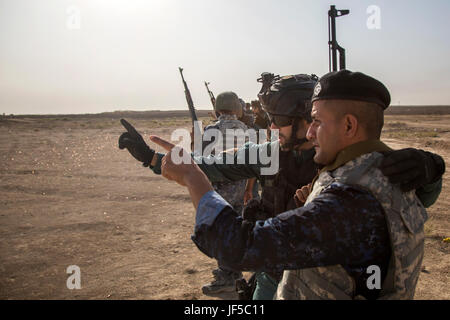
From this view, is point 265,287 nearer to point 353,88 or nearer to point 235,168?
point 235,168

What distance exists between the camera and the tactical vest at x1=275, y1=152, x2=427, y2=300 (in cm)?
136

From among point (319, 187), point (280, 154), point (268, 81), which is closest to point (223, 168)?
point (280, 154)

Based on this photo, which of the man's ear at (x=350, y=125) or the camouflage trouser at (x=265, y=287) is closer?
the man's ear at (x=350, y=125)

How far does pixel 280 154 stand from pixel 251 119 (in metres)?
5.01

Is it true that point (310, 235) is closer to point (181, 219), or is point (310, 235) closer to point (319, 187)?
point (319, 187)

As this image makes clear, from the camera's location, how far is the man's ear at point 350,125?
151cm

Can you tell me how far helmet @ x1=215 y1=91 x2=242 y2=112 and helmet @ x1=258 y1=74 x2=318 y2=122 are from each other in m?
2.91

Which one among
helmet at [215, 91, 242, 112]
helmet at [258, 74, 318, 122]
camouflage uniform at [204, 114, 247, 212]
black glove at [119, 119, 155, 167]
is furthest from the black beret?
helmet at [215, 91, 242, 112]

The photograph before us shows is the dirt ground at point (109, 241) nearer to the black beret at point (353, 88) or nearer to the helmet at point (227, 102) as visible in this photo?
the helmet at point (227, 102)

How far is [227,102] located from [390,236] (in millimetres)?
4411

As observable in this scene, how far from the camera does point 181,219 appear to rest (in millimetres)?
7582

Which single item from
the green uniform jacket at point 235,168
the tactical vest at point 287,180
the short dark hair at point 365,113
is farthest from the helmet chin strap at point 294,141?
the short dark hair at point 365,113

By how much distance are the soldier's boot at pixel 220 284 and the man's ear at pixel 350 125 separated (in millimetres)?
3643

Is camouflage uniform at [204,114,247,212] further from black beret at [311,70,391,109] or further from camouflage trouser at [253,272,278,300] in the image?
black beret at [311,70,391,109]
